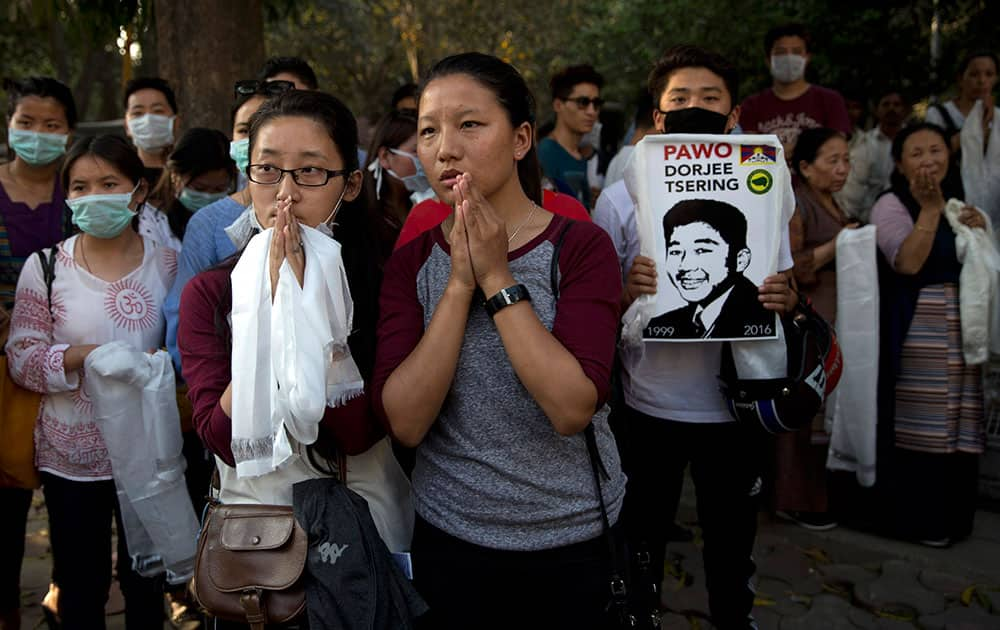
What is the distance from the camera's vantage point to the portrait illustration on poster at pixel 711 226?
2.74m

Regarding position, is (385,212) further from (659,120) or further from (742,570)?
(742,570)

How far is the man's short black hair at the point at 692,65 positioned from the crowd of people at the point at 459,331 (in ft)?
0.05

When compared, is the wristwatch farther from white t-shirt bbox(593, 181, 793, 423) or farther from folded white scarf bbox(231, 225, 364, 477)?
white t-shirt bbox(593, 181, 793, 423)

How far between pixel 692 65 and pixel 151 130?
115 inches

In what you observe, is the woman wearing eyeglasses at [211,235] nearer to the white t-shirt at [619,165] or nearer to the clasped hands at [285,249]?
the clasped hands at [285,249]

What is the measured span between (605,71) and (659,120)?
10.3 meters

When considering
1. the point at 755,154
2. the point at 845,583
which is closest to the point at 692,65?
the point at 755,154

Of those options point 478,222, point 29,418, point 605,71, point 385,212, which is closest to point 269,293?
point 478,222

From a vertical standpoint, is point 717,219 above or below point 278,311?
above

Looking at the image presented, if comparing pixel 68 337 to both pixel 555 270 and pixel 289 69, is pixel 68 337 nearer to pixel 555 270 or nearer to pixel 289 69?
pixel 289 69

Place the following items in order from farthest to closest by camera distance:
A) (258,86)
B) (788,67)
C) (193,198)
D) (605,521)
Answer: (788,67)
(193,198)
(258,86)
(605,521)

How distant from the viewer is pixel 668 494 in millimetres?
3092

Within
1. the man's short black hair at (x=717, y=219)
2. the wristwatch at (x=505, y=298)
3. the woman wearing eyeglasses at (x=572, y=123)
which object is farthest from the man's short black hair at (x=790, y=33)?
the wristwatch at (x=505, y=298)

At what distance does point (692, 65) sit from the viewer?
10.0 feet
